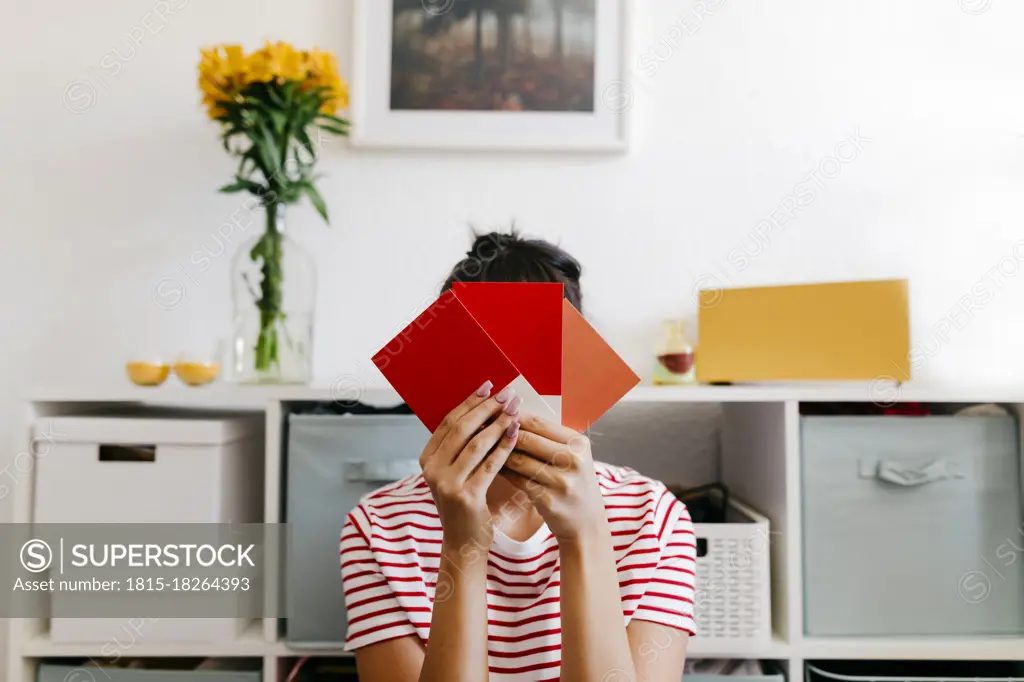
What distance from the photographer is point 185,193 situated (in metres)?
1.38

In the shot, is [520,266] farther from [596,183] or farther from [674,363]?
[596,183]

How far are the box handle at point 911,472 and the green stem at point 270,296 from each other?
90 cm

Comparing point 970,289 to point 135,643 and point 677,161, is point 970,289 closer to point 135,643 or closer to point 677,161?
point 677,161

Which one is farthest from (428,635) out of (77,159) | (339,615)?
(77,159)

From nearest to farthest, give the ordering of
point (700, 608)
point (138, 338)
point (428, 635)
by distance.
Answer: point (428, 635)
point (700, 608)
point (138, 338)

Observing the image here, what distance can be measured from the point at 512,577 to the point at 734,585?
379 mm

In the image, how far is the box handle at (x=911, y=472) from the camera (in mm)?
1066

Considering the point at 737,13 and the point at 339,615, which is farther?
the point at 737,13

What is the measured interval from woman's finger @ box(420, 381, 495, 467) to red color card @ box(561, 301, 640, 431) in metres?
0.08

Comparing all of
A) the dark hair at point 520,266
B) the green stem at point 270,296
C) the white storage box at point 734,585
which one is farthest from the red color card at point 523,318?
the green stem at point 270,296

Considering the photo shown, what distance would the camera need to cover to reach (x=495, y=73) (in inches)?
54.6

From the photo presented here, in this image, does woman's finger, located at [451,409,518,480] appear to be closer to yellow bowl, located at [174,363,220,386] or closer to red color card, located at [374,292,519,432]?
red color card, located at [374,292,519,432]

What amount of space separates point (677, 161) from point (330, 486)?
0.83 meters

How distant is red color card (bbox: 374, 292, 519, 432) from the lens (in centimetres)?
70
